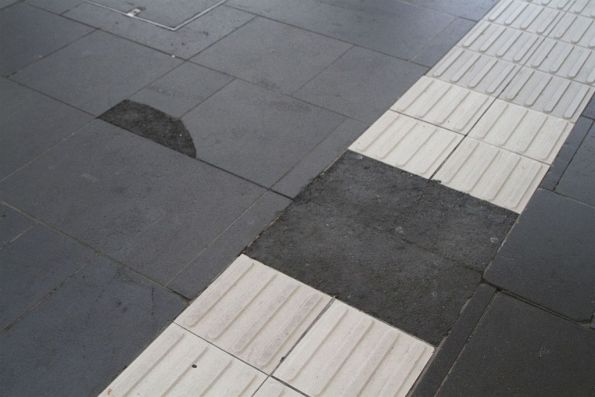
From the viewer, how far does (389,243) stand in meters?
3.70

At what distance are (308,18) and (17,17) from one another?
2.85m

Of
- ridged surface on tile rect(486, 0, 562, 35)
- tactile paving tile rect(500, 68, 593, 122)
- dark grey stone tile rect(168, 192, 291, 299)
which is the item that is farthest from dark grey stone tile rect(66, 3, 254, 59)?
tactile paving tile rect(500, 68, 593, 122)

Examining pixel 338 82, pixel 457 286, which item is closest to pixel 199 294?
pixel 457 286

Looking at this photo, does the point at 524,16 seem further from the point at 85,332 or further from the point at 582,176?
the point at 85,332

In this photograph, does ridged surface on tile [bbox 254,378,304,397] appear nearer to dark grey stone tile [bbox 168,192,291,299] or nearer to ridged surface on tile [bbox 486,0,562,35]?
dark grey stone tile [bbox 168,192,291,299]

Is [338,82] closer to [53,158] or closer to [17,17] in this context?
[53,158]

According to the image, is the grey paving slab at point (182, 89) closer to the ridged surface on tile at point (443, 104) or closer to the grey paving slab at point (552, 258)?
the ridged surface on tile at point (443, 104)

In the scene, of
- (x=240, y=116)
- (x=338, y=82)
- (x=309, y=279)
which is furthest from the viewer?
(x=338, y=82)

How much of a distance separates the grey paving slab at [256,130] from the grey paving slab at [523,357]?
1.70 meters

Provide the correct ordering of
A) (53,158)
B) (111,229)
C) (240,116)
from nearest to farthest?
(111,229) → (53,158) → (240,116)

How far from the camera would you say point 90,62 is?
525 centimetres

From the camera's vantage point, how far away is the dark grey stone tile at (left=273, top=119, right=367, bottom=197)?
407 centimetres

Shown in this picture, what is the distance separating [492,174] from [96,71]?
334cm

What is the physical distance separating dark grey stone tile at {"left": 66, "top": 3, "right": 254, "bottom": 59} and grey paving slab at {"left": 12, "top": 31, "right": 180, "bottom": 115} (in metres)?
0.14
